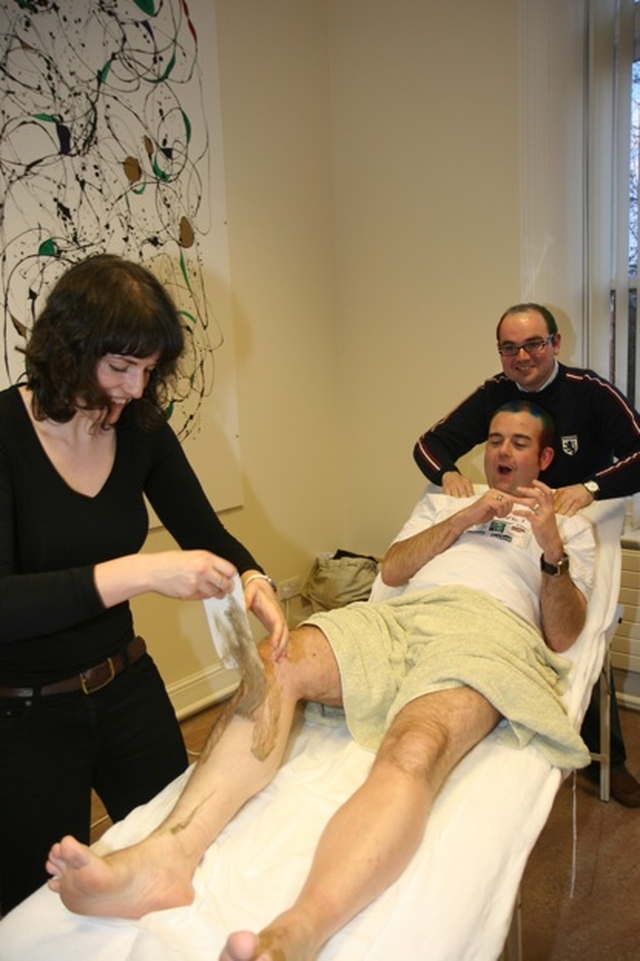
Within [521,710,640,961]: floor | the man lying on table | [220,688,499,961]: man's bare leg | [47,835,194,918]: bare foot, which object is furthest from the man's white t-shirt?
[47,835,194,918]: bare foot

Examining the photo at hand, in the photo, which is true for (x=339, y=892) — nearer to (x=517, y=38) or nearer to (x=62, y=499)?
(x=62, y=499)

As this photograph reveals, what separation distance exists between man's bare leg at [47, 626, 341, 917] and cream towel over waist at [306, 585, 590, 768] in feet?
0.21

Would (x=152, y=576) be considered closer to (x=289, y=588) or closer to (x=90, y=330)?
(x=90, y=330)

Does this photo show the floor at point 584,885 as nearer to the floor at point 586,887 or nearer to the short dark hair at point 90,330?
the floor at point 586,887

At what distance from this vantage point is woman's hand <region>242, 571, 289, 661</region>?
1.36 m

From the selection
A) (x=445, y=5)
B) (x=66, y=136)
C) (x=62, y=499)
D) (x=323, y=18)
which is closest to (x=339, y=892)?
(x=62, y=499)

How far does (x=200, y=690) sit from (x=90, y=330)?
2.07 metres

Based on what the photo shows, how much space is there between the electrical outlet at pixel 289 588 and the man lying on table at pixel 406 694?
1265 mm

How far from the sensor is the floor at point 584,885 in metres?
1.74

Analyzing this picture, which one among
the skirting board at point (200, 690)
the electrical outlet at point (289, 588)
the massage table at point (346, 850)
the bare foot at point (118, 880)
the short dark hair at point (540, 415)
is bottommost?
the skirting board at point (200, 690)

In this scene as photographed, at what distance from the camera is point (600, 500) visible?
2131mm

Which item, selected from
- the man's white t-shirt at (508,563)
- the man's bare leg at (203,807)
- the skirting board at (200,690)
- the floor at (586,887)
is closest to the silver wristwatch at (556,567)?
the man's white t-shirt at (508,563)

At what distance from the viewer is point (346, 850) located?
1.08 meters

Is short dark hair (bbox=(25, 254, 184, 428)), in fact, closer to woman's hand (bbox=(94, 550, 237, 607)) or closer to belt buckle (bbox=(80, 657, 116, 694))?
woman's hand (bbox=(94, 550, 237, 607))
